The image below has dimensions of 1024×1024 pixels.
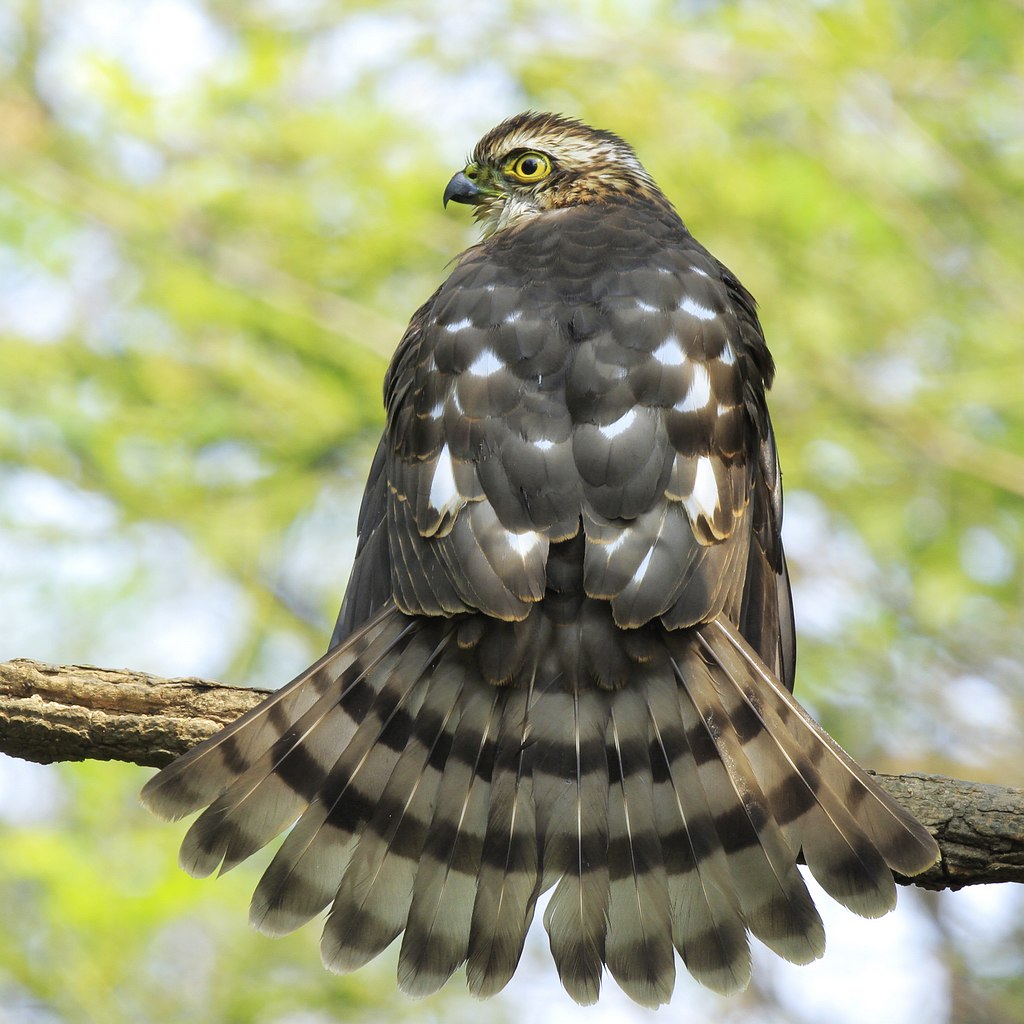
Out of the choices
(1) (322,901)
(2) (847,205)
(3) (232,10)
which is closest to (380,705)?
(1) (322,901)

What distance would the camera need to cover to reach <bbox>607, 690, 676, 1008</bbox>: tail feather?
317 centimetres

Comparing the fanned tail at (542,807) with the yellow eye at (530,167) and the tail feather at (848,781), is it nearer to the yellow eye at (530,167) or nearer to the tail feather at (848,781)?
the tail feather at (848,781)

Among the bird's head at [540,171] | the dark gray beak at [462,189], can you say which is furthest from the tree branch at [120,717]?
the dark gray beak at [462,189]

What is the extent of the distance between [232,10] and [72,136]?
1.26m

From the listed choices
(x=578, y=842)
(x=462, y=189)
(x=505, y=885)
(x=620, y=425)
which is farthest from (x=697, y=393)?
(x=462, y=189)

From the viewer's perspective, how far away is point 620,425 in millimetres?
3432

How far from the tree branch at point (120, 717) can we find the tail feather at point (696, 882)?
0.46m

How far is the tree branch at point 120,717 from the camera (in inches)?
130

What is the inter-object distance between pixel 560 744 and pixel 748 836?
1.63 ft

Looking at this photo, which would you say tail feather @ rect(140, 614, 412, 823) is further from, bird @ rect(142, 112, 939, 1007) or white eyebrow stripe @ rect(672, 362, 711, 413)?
white eyebrow stripe @ rect(672, 362, 711, 413)

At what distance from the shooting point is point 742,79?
748cm

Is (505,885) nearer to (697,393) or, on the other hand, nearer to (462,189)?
(697,393)

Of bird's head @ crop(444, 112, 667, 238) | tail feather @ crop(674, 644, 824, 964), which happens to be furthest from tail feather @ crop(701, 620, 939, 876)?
bird's head @ crop(444, 112, 667, 238)

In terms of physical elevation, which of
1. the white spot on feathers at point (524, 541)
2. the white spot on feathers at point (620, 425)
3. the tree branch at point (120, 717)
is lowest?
the tree branch at point (120, 717)
